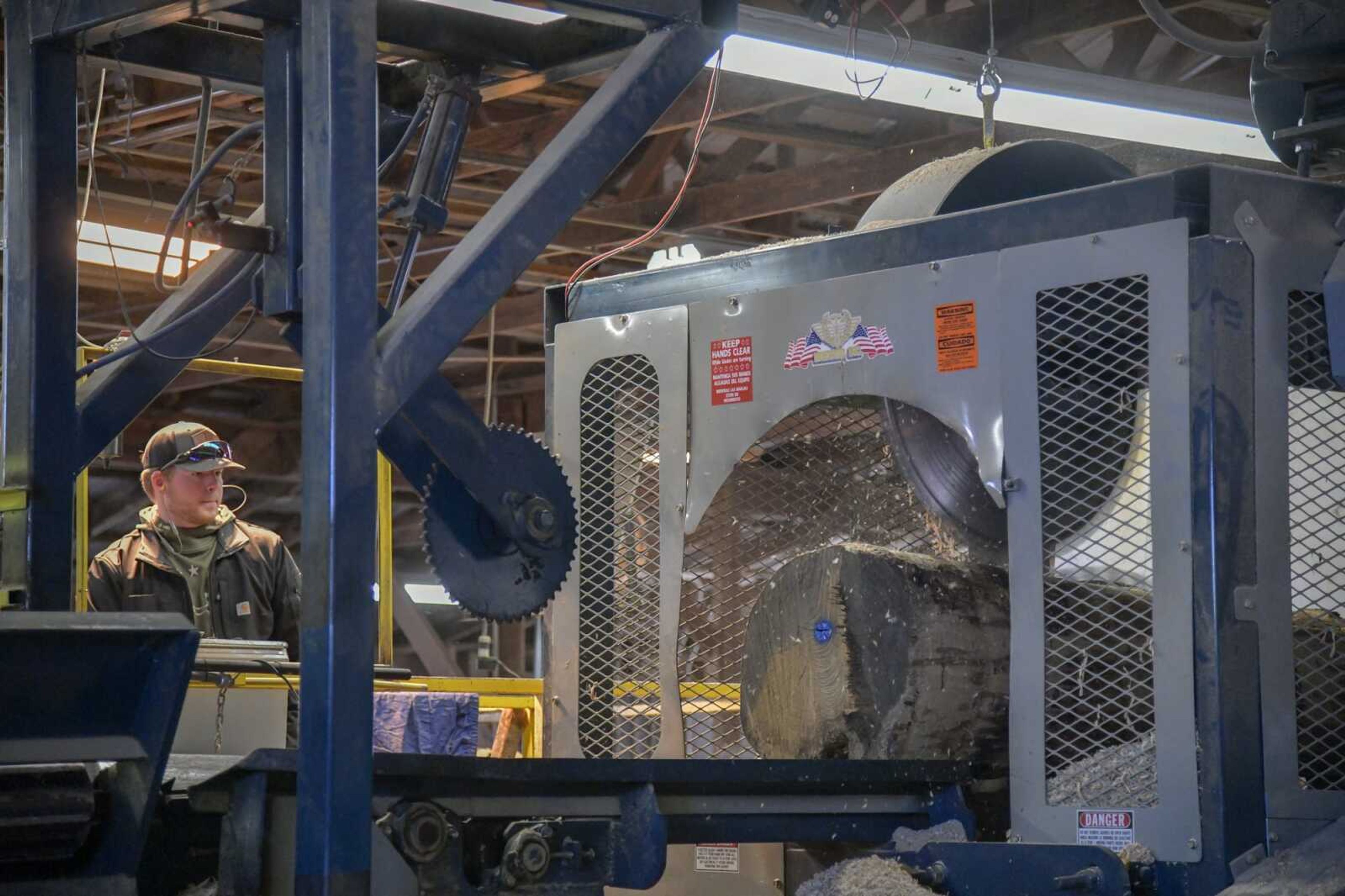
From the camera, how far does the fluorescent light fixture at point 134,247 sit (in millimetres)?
8734

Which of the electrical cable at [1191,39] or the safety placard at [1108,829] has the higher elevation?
the electrical cable at [1191,39]

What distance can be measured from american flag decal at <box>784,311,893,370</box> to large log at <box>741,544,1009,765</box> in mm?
488

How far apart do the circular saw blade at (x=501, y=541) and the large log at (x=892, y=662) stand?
0.75 metres

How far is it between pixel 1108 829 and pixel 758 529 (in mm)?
1356

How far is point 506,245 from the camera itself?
3.25 metres

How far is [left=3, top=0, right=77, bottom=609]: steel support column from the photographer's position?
356 cm

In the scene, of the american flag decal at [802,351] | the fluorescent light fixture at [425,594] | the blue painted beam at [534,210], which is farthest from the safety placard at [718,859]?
the fluorescent light fixture at [425,594]

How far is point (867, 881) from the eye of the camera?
3545 millimetres

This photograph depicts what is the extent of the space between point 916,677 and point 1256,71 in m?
1.81

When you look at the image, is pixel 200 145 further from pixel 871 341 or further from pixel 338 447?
pixel 871 341

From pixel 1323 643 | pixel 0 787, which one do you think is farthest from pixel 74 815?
pixel 1323 643

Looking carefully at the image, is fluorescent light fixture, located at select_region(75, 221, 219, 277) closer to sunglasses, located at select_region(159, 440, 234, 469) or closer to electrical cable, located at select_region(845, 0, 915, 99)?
sunglasses, located at select_region(159, 440, 234, 469)

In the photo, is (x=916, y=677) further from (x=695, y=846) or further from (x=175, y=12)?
(x=175, y=12)

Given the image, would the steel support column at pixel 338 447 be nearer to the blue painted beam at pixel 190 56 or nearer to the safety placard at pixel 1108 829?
the blue painted beam at pixel 190 56
